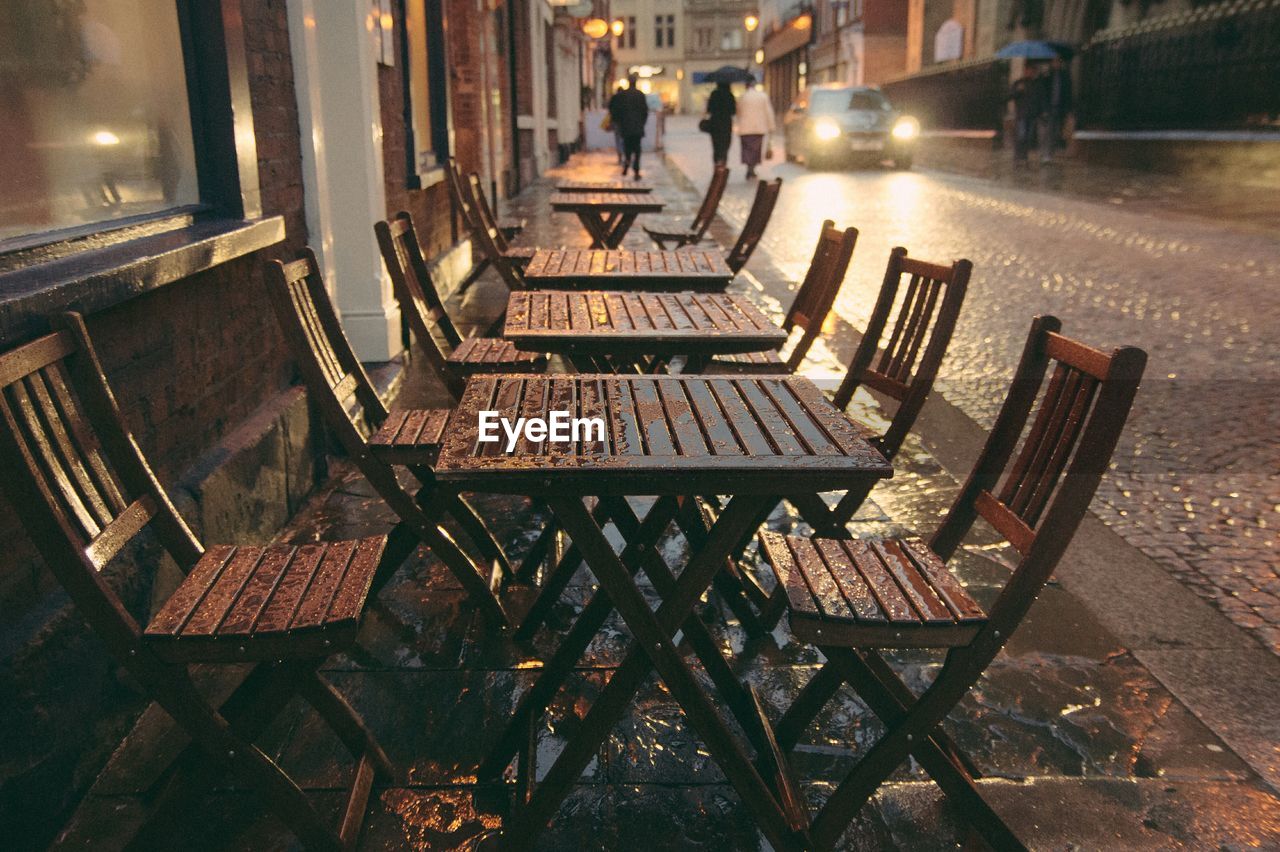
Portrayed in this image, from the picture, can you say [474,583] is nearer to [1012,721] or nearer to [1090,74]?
[1012,721]

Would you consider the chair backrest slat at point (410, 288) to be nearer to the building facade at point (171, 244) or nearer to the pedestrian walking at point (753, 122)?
the building facade at point (171, 244)

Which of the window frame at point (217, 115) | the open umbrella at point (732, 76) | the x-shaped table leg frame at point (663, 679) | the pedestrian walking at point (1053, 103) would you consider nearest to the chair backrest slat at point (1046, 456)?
the x-shaped table leg frame at point (663, 679)

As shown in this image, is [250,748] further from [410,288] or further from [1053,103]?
[1053,103]

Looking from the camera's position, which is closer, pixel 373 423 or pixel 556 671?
pixel 556 671

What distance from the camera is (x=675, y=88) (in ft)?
300

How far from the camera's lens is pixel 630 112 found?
754 inches

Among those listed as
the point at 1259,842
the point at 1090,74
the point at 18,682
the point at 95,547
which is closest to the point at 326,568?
the point at 95,547

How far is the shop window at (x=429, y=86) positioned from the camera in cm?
785

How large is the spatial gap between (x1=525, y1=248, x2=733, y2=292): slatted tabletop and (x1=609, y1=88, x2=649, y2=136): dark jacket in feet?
47.9

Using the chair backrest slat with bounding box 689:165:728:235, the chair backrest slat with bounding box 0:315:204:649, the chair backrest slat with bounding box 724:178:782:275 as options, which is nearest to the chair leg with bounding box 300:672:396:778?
the chair backrest slat with bounding box 0:315:204:649

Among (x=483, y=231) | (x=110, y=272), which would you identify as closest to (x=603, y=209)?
(x=483, y=231)

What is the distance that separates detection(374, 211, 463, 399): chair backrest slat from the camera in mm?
3740

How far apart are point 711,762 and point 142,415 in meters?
1.82

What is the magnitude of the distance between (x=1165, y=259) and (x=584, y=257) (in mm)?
7107
